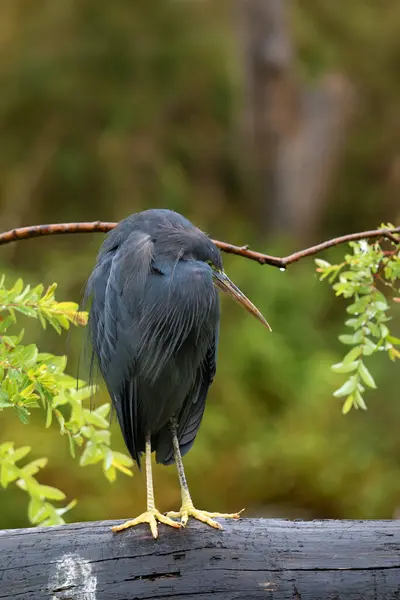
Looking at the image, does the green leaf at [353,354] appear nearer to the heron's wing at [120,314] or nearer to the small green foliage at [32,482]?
the heron's wing at [120,314]

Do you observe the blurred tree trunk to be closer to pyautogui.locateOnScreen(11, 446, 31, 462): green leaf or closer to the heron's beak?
the heron's beak

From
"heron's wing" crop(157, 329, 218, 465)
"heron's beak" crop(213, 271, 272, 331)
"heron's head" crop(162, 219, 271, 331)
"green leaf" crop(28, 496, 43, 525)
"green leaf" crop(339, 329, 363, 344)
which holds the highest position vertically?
"heron's head" crop(162, 219, 271, 331)

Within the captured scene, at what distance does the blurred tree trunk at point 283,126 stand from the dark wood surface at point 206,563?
4.58 metres

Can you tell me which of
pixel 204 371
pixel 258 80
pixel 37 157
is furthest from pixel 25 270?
pixel 204 371

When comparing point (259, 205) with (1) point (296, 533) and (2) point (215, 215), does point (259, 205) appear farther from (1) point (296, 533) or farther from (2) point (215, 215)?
(1) point (296, 533)

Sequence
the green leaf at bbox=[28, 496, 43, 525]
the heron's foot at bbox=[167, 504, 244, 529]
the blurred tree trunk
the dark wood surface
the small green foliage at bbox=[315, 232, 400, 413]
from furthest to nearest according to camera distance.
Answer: the blurred tree trunk → the green leaf at bbox=[28, 496, 43, 525] → the small green foliage at bbox=[315, 232, 400, 413] → the heron's foot at bbox=[167, 504, 244, 529] → the dark wood surface

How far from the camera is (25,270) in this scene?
18.8ft

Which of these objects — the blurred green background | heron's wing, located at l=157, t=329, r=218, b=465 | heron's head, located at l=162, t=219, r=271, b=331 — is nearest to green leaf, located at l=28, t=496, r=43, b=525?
heron's wing, located at l=157, t=329, r=218, b=465

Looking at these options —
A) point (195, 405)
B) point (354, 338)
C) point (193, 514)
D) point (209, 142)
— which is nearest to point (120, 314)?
point (195, 405)

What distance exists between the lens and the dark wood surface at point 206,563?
1.51 metres

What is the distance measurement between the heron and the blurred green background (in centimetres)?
267

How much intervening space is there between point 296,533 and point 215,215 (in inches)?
201

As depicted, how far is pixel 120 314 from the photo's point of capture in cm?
168

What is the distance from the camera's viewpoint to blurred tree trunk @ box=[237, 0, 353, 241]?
5.73 m
